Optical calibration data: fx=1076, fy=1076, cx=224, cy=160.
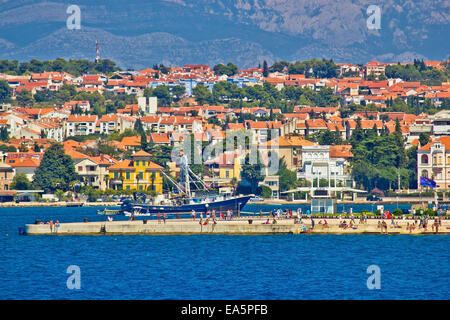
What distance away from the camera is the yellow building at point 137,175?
127 meters

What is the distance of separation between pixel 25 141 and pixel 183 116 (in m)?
42.6

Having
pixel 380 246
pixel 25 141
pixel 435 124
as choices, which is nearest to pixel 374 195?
pixel 435 124

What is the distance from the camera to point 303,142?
13988 centimetres

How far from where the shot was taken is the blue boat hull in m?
91.2

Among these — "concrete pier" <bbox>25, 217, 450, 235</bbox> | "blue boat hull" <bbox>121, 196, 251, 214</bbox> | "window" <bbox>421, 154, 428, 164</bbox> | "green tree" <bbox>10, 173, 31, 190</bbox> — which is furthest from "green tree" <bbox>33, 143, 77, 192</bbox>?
"concrete pier" <bbox>25, 217, 450, 235</bbox>

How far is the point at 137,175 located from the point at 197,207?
37.3 meters

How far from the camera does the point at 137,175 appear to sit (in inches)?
5054

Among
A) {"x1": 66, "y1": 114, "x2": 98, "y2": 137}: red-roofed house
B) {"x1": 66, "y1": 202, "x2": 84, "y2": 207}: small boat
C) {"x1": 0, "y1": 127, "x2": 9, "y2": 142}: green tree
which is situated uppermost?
{"x1": 66, "y1": 114, "x2": 98, "y2": 137}: red-roofed house

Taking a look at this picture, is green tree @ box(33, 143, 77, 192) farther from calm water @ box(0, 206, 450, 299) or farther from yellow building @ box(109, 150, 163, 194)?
calm water @ box(0, 206, 450, 299)

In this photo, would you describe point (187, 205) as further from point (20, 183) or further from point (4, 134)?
point (4, 134)

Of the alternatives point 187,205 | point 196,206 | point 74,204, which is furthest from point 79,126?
point 196,206

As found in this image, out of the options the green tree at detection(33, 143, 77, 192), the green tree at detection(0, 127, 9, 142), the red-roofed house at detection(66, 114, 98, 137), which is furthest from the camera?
the red-roofed house at detection(66, 114, 98, 137)

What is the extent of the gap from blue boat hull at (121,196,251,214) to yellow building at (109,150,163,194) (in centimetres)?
2864
